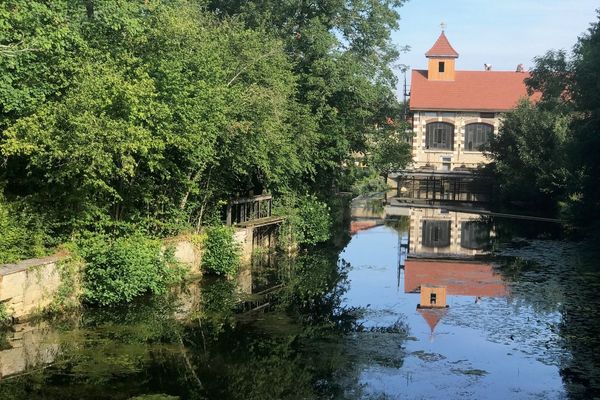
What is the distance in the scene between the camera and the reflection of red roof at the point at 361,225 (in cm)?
3985

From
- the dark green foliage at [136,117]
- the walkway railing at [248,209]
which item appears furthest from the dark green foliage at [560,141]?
the walkway railing at [248,209]

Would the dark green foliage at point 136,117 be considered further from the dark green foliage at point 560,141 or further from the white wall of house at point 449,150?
the white wall of house at point 449,150

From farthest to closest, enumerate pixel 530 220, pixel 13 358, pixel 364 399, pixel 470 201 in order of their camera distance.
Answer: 1. pixel 470 201
2. pixel 530 220
3. pixel 13 358
4. pixel 364 399

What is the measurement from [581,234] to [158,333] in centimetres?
2668

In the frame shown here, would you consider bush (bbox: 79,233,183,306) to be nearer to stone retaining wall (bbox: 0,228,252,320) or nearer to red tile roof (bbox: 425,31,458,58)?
stone retaining wall (bbox: 0,228,252,320)

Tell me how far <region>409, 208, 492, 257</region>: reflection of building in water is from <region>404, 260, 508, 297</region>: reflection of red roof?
2952mm

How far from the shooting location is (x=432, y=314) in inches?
694

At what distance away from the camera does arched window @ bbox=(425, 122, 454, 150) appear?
6650 centimetres

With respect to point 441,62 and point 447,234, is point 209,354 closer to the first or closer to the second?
point 447,234

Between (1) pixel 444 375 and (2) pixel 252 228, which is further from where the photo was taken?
(2) pixel 252 228

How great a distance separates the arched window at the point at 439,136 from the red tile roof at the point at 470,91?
189cm

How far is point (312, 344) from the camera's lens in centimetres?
1438

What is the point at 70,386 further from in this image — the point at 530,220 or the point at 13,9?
the point at 530,220

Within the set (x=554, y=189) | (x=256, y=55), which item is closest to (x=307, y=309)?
(x=256, y=55)
